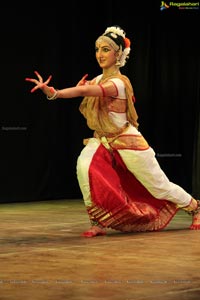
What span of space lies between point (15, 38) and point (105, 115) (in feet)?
9.93

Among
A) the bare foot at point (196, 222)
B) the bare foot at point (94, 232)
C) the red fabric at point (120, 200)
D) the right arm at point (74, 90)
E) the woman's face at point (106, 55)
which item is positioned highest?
the woman's face at point (106, 55)

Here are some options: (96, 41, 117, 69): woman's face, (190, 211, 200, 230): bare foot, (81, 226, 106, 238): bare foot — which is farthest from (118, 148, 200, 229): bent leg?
(96, 41, 117, 69): woman's face

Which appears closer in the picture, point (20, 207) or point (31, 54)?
point (20, 207)

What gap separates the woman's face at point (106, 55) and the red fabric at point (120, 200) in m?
0.53

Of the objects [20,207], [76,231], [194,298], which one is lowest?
[20,207]

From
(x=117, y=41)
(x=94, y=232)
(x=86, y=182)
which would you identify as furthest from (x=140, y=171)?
(x=117, y=41)

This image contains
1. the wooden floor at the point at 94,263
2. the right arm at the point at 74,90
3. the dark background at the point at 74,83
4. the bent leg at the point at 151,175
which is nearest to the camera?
the wooden floor at the point at 94,263

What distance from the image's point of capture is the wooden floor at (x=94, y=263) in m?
3.40

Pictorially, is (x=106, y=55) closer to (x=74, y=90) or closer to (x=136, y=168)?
(x=74, y=90)

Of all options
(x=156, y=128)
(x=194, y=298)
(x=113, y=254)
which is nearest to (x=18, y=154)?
(x=156, y=128)

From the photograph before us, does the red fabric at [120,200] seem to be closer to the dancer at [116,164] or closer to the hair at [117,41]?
the dancer at [116,164]

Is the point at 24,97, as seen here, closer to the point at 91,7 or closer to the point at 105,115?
the point at 91,7

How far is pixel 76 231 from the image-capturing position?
5.75 m

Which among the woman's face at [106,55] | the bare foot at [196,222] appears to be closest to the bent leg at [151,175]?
the bare foot at [196,222]
